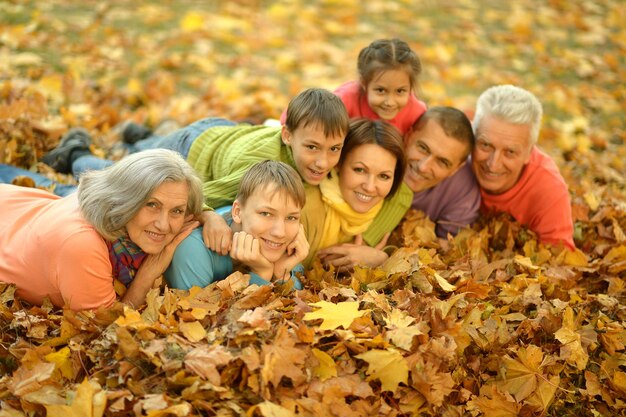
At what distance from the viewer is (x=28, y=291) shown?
3146mm

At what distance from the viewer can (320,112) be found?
3588mm

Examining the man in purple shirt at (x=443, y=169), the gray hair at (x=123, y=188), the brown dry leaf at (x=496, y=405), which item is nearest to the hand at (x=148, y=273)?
the gray hair at (x=123, y=188)

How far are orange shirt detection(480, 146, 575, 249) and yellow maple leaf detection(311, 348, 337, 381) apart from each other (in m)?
2.35

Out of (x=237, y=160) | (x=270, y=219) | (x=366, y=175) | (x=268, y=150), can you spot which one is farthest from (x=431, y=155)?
(x=270, y=219)

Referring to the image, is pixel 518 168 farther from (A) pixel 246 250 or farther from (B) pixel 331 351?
(B) pixel 331 351

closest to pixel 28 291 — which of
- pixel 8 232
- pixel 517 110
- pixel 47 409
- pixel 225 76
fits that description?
pixel 8 232

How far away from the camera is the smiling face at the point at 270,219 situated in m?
3.26

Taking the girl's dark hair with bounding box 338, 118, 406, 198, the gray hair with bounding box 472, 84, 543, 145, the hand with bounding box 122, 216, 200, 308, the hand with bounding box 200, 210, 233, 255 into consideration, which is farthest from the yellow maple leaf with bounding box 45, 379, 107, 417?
the gray hair with bounding box 472, 84, 543, 145

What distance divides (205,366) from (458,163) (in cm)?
250

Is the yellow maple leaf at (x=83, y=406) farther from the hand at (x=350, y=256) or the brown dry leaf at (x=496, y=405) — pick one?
the hand at (x=350, y=256)

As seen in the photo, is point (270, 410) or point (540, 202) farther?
point (540, 202)

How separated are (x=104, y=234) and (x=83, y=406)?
0.90 m

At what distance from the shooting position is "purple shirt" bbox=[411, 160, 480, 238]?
14.8 feet

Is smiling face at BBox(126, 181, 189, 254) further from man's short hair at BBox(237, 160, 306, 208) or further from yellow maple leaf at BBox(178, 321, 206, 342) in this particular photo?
yellow maple leaf at BBox(178, 321, 206, 342)
